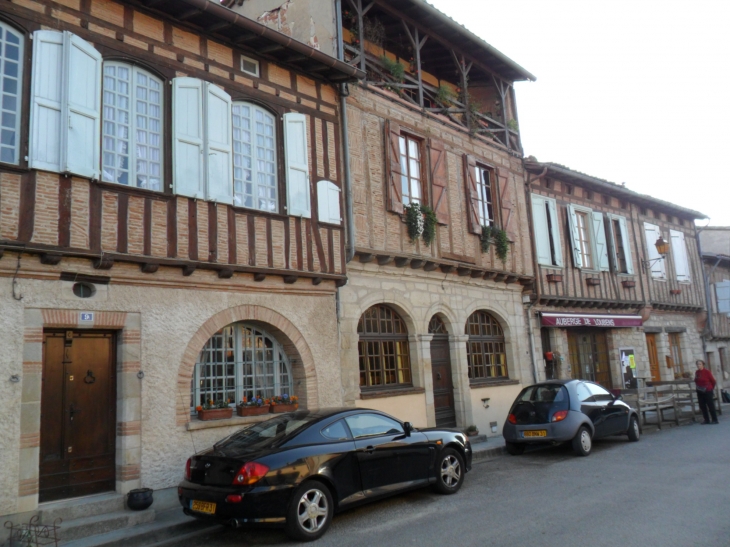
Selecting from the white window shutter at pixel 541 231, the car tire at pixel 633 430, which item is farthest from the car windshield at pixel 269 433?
the white window shutter at pixel 541 231

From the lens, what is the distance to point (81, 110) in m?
7.61

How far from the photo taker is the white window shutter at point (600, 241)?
717 inches

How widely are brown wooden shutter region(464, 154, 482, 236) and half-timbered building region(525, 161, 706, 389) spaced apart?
272 centimetres

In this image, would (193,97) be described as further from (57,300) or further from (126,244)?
(57,300)

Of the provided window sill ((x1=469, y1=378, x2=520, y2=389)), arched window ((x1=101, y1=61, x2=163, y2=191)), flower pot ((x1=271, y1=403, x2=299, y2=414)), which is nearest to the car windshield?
flower pot ((x1=271, y1=403, x2=299, y2=414))

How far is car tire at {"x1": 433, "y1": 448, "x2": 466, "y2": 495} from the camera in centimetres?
780

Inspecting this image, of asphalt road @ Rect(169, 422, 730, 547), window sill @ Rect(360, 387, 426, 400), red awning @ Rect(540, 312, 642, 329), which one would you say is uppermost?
red awning @ Rect(540, 312, 642, 329)

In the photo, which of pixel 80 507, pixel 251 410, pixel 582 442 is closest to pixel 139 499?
pixel 80 507

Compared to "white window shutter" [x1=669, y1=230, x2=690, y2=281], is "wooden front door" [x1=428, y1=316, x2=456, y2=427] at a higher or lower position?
lower

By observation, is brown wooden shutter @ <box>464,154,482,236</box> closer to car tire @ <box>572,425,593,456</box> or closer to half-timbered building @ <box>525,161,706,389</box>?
half-timbered building @ <box>525,161,706,389</box>

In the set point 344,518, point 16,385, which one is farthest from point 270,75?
point 344,518

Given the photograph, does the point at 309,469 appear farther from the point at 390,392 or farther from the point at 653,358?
the point at 653,358

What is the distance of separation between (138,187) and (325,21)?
585 cm

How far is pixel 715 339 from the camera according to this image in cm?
2336
